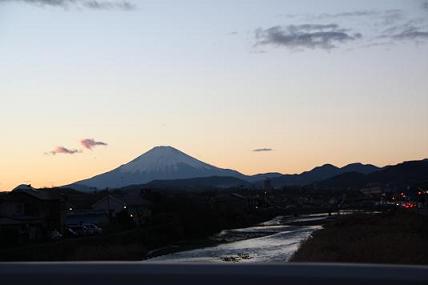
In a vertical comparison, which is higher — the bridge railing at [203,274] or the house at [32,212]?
the house at [32,212]

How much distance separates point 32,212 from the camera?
35.6 metres

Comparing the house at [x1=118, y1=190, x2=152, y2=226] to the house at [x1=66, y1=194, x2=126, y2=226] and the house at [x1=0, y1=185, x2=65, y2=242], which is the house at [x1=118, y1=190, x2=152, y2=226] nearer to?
the house at [x1=66, y1=194, x2=126, y2=226]

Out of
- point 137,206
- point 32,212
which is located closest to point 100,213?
point 137,206

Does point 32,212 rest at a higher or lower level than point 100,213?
higher

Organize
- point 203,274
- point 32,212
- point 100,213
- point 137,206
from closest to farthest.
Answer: point 203,274, point 32,212, point 100,213, point 137,206

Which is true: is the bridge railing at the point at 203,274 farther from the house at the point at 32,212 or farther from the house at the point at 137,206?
the house at the point at 137,206

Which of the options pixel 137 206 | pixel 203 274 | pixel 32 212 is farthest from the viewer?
pixel 137 206

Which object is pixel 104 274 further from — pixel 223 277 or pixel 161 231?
pixel 161 231

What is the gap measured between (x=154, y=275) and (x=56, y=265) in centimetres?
29

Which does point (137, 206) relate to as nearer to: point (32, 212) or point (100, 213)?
point (100, 213)

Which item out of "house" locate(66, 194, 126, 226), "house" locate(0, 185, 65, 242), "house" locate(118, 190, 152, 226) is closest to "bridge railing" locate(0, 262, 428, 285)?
"house" locate(0, 185, 65, 242)

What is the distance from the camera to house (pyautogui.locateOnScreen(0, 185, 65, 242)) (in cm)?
3325

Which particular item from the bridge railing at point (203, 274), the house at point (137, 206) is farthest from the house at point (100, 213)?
the bridge railing at point (203, 274)

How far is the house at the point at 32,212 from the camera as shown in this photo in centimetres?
3325
